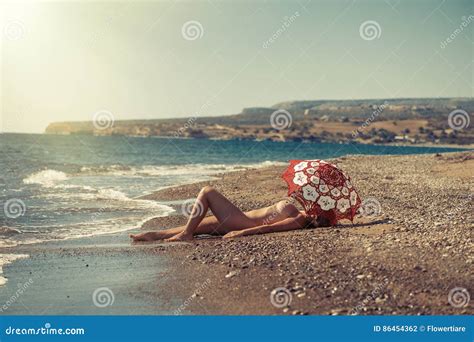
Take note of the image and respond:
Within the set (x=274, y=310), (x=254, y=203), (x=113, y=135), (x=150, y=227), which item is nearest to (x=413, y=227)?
(x=274, y=310)

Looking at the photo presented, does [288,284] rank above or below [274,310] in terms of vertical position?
above

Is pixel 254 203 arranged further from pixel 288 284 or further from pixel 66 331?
pixel 66 331

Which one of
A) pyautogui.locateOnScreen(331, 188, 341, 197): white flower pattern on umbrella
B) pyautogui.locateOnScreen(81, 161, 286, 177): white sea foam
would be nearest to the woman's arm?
pyautogui.locateOnScreen(331, 188, 341, 197): white flower pattern on umbrella

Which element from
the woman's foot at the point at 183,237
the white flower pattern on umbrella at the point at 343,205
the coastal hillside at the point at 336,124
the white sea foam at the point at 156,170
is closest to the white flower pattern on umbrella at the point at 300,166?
the white flower pattern on umbrella at the point at 343,205

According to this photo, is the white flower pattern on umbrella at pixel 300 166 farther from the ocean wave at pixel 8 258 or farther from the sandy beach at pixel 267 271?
the ocean wave at pixel 8 258

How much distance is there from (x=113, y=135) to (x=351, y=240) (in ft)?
586

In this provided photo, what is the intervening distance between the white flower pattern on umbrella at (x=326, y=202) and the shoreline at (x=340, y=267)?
47cm

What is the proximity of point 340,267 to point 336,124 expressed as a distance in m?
138

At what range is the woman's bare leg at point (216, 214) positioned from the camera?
1177cm

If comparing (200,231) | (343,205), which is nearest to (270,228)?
(200,231)

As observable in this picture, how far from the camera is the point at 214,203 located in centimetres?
1177

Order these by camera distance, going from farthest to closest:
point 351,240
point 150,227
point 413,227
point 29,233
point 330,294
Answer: point 150,227 < point 29,233 < point 413,227 < point 351,240 < point 330,294

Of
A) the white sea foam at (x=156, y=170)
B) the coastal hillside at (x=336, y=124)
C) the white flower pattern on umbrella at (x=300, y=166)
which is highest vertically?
the coastal hillside at (x=336, y=124)

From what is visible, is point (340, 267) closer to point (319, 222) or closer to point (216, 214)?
point (319, 222)
